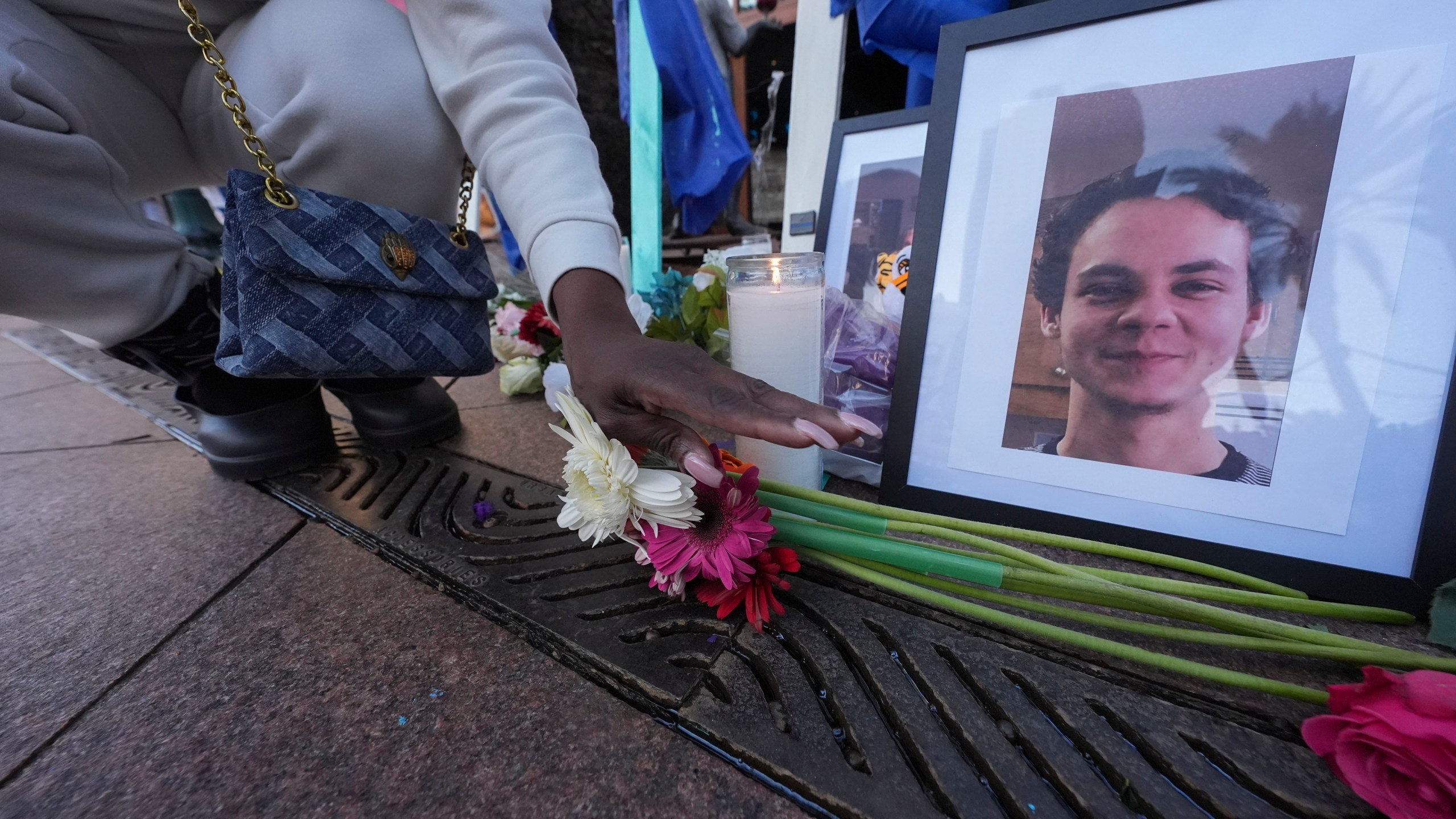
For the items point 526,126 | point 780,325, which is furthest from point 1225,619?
point 526,126

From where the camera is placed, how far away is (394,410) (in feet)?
3.55

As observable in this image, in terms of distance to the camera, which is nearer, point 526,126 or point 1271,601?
point 1271,601

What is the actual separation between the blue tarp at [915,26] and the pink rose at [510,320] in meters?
1.14

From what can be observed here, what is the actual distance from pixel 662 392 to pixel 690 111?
173cm

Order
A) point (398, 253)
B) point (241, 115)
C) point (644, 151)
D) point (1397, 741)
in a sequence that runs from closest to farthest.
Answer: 1. point (1397, 741)
2. point (241, 115)
3. point (398, 253)
4. point (644, 151)

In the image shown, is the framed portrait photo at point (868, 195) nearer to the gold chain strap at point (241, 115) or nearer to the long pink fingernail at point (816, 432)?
the long pink fingernail at point (816, 432)

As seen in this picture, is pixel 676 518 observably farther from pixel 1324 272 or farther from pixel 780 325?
pixel 1324 272

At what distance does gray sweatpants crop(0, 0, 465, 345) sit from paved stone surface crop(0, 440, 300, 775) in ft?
1.03

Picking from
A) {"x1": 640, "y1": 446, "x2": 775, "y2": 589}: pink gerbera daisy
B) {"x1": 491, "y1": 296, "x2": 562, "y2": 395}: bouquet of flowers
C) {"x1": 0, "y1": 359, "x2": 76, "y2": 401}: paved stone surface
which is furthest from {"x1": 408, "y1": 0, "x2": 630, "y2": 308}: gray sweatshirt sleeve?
{"x1": 0, "y1": 359, "x2": 76, "y2": 401}: paved stone surface

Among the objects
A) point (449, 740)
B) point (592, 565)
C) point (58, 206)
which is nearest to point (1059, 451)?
point (592, 565)

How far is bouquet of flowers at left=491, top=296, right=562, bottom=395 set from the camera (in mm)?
1410

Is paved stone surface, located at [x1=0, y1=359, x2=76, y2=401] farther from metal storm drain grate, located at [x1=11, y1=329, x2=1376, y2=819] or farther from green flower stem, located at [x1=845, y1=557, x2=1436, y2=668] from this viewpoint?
green flower stem, located at [x1=845, y1=557, x2=1436, y2=668]

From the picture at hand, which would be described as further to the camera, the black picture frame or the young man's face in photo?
the black picture frame

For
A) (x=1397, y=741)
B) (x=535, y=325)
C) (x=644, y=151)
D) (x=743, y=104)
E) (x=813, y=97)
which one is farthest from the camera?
(x=743, y=104)
